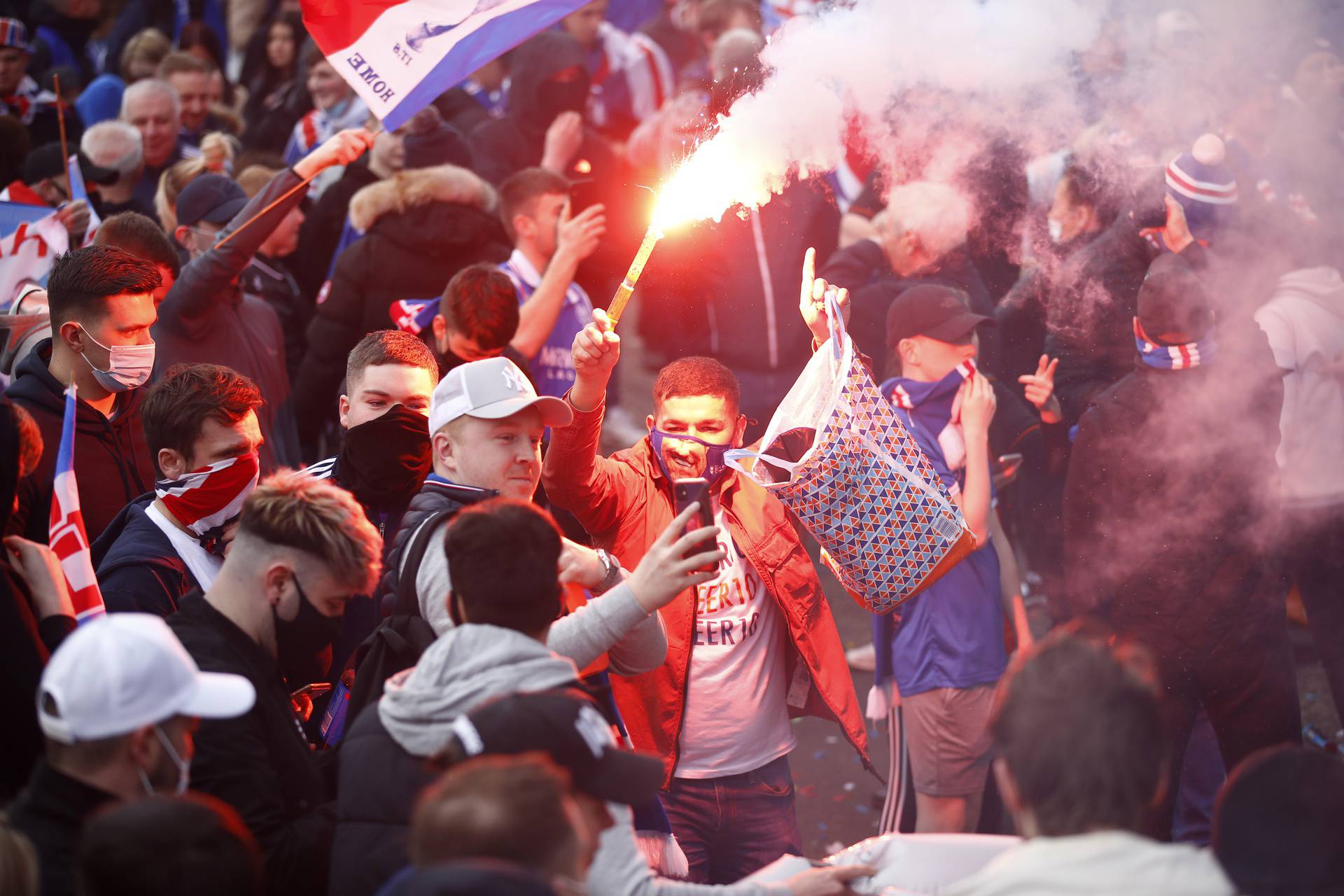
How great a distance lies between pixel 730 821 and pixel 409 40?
3377mm

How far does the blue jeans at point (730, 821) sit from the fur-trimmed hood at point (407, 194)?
4061 mm

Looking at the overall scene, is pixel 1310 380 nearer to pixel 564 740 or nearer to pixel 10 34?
pixel 564 740

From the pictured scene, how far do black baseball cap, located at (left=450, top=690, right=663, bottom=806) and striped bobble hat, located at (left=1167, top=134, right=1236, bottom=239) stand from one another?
16.3 ft

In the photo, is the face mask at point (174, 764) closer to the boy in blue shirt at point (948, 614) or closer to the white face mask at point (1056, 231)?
the boy in blue shirt at point (948, 614)

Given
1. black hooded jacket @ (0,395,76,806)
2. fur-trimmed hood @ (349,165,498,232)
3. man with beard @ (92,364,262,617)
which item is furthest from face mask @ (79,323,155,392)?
fur-trimmed hood @ (349,165,498,232)

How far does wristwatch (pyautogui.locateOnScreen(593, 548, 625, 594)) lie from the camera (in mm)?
3844

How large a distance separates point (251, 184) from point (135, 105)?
1283 millimetres

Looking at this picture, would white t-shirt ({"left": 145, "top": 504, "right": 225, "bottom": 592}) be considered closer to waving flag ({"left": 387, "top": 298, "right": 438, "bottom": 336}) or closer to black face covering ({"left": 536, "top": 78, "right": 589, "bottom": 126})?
waving flag ({"left": 387, "top": 298, "right": 438, "bottom": 336})

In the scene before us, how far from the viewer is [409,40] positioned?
5.34m

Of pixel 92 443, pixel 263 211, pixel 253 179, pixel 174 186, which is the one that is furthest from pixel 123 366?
pixel 253 179

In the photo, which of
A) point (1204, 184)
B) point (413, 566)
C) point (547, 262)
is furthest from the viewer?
point (547, 262)

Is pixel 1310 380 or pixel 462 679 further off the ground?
pixel 462 679

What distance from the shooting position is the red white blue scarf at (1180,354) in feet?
17.8

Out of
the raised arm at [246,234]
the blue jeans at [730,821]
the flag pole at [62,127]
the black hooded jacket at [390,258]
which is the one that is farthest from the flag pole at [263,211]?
the blue jeans at [730,821]
